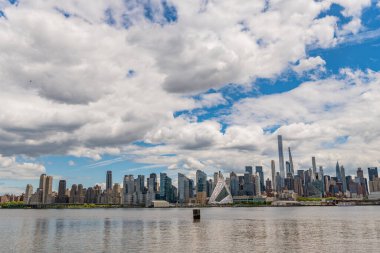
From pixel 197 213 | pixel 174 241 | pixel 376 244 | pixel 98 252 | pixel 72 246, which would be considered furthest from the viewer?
pixel 197 213

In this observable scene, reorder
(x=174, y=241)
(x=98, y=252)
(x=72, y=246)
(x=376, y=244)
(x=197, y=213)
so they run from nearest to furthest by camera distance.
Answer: (x=98, y=252) → (x=376, y=244) → (x=72, y=246) → (x=174, y=241) → (x=197, y=213)

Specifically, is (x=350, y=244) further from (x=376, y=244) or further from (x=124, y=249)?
(x=124, y=249)

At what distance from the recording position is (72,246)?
68375 millimetres

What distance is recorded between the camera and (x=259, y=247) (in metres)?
62.8

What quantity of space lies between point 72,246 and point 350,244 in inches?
2022

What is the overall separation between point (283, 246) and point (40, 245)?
154 feet

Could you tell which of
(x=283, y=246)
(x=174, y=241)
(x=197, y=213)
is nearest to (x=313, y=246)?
(x=283, y=246)

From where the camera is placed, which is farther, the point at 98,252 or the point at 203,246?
the point at 203,246

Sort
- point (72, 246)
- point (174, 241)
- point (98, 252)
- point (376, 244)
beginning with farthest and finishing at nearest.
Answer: point (174, 241)
point (72, 246)
point (376, 244)
point (98, 252)

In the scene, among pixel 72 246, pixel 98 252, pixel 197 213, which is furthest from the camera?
pixel 197 213

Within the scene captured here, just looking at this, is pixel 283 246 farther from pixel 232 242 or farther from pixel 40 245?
pixel 40 245

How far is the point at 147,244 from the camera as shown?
6938 centimetres

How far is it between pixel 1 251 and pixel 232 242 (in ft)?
139

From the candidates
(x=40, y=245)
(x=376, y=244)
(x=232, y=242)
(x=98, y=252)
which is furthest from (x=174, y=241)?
(x=376, y=244)
